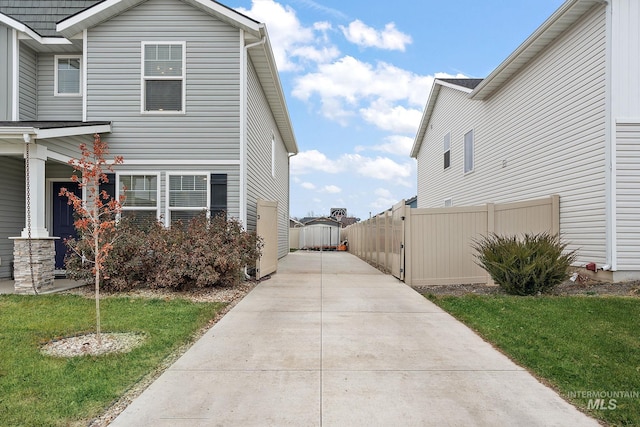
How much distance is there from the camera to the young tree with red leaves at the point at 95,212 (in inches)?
199

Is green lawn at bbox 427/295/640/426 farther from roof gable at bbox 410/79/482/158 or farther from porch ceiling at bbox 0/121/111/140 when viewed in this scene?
roof gable at bbox 410/79/482/158

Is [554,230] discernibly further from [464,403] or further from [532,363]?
[464,403]

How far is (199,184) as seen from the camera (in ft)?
33.0

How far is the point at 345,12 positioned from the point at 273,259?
9.09 m

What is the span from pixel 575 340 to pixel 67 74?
1224 centimetres

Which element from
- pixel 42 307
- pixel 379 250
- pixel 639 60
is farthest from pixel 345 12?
→ pixel 42 307

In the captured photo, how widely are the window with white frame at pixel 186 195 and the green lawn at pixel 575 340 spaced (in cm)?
567

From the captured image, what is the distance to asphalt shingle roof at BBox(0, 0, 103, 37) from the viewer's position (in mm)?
11250

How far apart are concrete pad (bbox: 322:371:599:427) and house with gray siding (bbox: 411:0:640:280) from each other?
5893 mm

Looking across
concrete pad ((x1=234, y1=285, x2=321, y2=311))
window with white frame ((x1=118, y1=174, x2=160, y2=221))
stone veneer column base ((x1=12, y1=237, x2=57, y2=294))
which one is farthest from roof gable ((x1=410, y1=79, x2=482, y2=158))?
stone veneer column base ((x1=12, y1=237, x2=57, y2=294))

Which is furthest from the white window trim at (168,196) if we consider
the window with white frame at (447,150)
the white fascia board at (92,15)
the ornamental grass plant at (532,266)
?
the window with white frame at (447,150)

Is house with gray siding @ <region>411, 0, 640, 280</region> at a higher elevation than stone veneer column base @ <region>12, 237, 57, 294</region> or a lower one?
higher

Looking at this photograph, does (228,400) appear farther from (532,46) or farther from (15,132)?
(532,46)

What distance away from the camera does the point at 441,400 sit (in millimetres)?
3637
